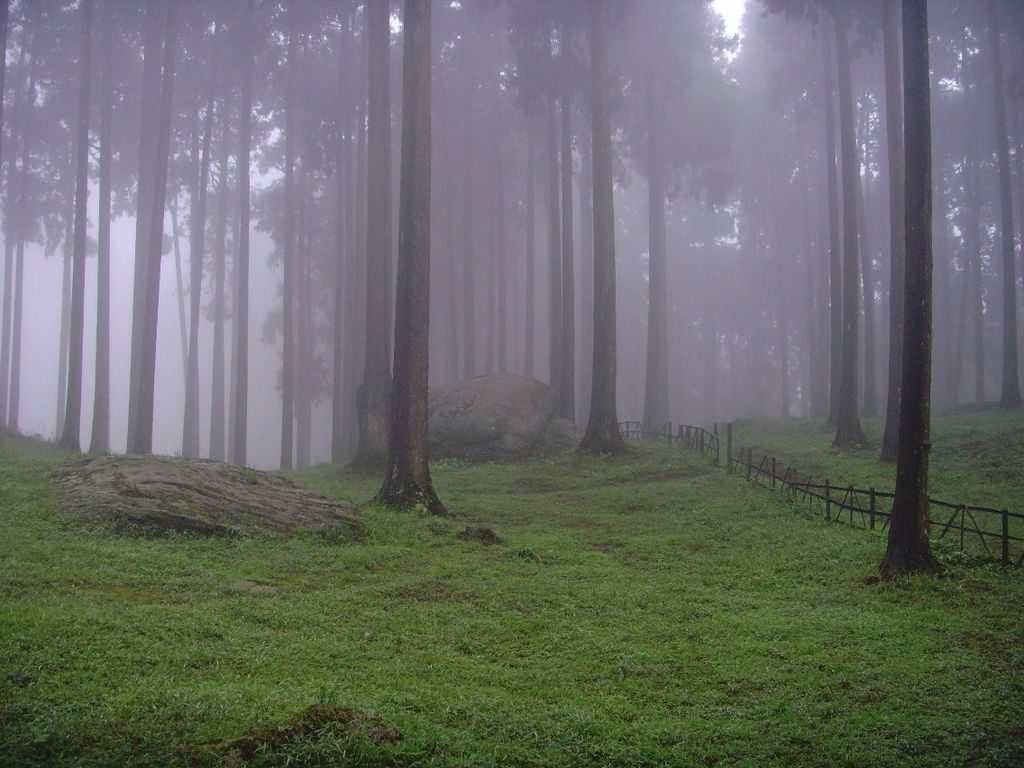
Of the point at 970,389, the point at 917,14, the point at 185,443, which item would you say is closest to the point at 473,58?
the point at 185,443

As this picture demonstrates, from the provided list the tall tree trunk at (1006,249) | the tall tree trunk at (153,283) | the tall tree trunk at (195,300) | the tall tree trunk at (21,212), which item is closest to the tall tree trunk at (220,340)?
the tall tree trunk at (195,300)

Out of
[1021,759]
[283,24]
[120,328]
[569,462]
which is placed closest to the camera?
[1021,759]

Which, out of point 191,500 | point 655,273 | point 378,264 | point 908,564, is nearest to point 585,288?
point 655,273

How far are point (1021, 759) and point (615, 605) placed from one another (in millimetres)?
3801

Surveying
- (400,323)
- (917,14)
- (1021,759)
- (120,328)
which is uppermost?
(120,328)

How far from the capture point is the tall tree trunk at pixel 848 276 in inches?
777

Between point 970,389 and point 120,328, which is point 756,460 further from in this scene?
point 120,328

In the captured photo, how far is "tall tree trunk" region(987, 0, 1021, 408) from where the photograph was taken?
76.0ft

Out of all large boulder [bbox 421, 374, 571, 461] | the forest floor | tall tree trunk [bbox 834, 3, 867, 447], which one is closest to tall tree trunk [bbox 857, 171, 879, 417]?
tall tree trunk [bbox 834, 3, 867, 447]

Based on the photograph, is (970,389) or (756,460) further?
(970,389)

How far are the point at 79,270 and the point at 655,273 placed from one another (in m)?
20.6

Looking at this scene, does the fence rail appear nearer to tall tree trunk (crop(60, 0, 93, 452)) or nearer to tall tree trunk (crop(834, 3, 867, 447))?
tall tree trunk (crop(834, 3, 867, 447))

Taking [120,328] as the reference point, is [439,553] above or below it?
below

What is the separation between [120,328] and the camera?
348 feet
